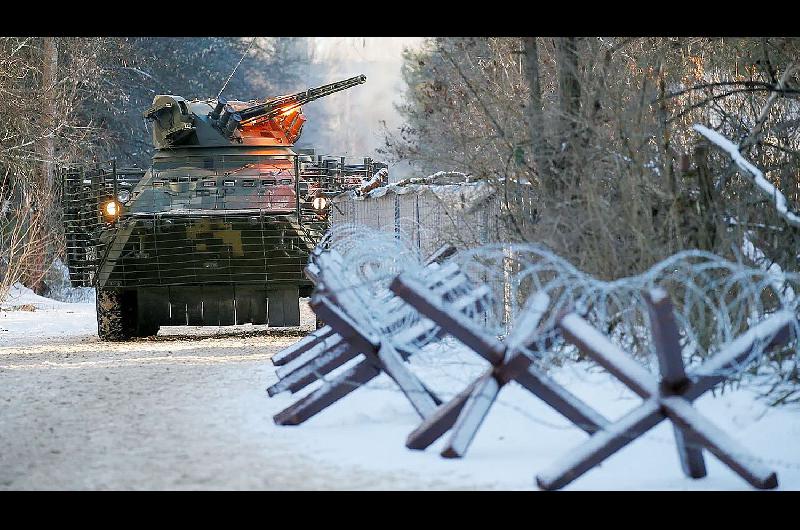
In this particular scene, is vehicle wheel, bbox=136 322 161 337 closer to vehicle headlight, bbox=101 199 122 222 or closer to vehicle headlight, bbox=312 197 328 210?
vehicle headlight, bbox=101 199 122 222

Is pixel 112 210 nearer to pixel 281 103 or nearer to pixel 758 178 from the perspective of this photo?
pixel 281 103

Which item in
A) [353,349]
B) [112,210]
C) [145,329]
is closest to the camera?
[353,349]

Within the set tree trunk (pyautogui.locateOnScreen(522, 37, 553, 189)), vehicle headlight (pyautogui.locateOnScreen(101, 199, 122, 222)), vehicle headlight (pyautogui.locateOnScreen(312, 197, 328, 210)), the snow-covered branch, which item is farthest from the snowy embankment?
the snow-covered branch

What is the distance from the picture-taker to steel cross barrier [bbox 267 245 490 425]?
25.2 ft

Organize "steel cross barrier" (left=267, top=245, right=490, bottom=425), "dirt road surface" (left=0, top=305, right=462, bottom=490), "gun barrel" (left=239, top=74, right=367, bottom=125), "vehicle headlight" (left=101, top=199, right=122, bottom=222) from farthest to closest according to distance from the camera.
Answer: "gun barrel" (left=239, top=74, right=367, bottom=125) < "vehicle headlight" (left=101, top=199, right=122, bottom=222) < "steel cross barrier" (left=267, top=245, right=490, bottom=425) < "dirt road surface" (left=0, top=305, right=462, bottom=490)

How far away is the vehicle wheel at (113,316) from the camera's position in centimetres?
1694

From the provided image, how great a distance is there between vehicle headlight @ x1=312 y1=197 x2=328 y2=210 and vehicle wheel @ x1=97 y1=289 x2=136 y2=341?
8.31 ft

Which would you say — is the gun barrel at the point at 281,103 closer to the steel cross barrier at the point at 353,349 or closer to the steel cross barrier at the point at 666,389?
the steel cross barrier at the point at 353,349

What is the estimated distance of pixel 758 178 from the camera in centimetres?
843

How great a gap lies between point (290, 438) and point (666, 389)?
2.64m

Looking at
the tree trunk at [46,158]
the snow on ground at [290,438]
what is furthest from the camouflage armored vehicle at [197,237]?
the tree trunk at [46,158]

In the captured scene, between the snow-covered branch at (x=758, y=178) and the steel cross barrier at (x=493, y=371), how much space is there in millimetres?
2174

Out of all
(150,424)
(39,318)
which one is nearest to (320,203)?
(39,318)
